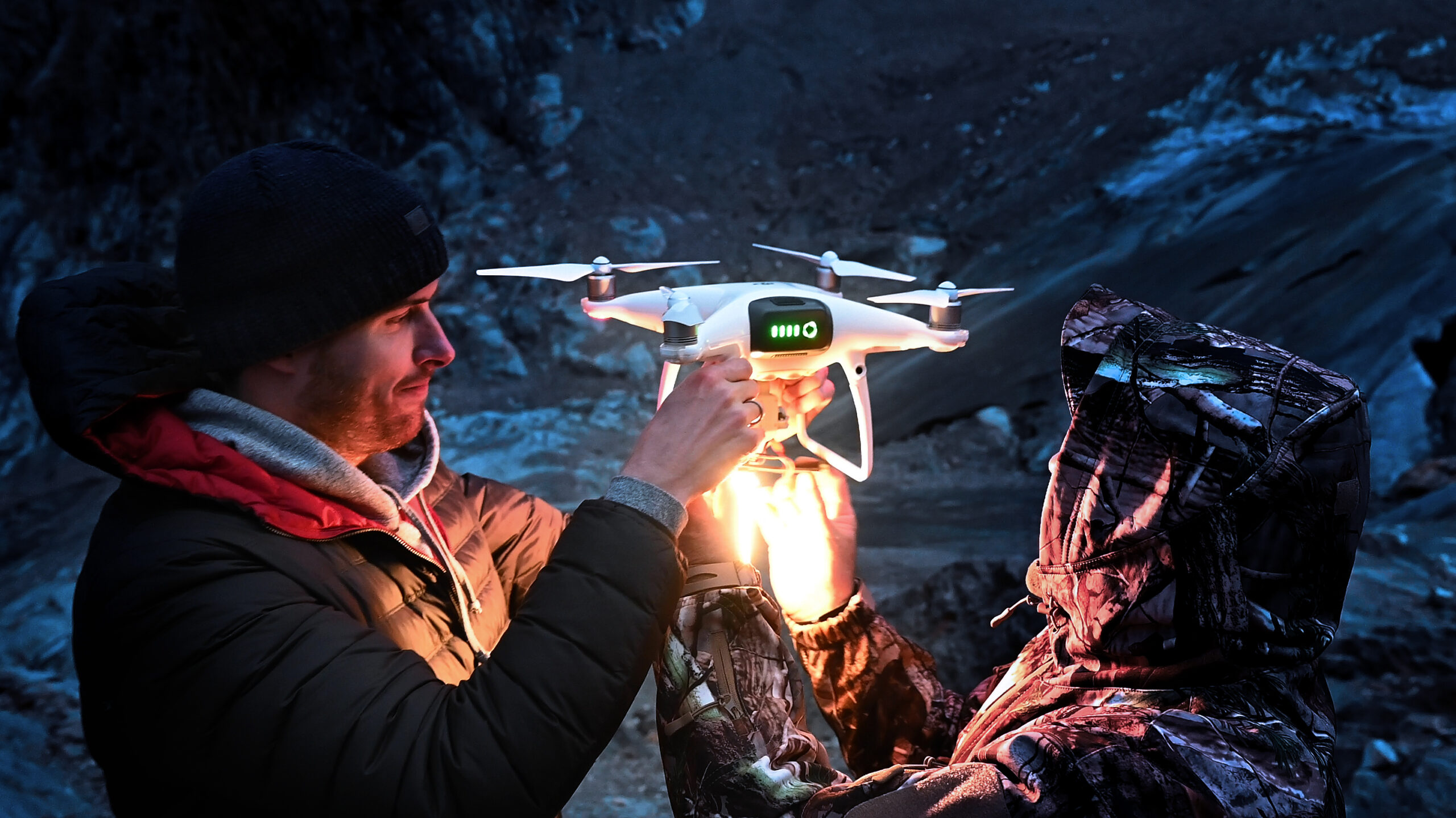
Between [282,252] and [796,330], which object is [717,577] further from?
[282,252]

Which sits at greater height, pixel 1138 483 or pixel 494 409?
pixel 1138 483

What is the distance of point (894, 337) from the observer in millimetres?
1245

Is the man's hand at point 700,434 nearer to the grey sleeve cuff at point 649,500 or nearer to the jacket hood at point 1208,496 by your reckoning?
the grey sleeve cuff at point 649,500

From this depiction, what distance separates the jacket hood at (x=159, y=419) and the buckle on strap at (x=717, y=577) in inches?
12.7

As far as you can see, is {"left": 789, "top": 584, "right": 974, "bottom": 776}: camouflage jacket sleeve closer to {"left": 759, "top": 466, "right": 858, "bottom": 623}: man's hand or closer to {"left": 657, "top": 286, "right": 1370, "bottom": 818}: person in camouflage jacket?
{"left": 759, "top": 466, "right": 858, "bottom": 623}: man's hand

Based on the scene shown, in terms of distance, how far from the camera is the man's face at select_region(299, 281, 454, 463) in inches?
38.3

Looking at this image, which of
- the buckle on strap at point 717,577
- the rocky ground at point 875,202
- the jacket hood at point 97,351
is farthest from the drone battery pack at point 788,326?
the rocky ground at point 875,202

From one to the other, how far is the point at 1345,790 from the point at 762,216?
2.64m

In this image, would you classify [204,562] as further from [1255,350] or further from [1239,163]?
[1239,163]

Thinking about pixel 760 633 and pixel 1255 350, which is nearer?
pixel 1255 350

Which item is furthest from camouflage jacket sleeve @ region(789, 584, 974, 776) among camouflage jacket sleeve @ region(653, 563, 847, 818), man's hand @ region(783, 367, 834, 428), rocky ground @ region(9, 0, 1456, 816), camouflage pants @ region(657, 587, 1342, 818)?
rocky ground @ region(9, 0, 1456, 816)

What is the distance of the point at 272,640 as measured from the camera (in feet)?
2.64

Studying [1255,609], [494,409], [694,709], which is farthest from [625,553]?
[494,409]

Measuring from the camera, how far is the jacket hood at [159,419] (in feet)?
2.89
